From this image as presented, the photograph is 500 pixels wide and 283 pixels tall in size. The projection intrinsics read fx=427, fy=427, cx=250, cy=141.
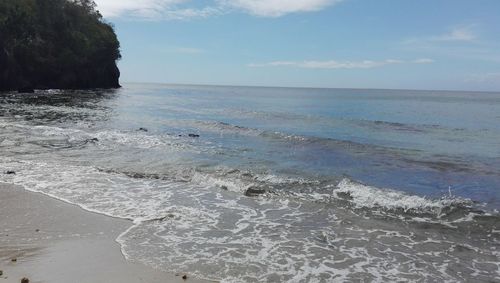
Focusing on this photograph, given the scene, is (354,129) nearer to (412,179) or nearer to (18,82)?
(412,179)

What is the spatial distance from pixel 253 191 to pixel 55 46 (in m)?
83.8

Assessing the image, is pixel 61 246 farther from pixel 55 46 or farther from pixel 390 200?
pixel 55 46

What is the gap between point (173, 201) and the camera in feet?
37.1

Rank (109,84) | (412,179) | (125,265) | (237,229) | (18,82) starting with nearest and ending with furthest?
(125,265), (237,229), (412,179), (18,82), (109,84)

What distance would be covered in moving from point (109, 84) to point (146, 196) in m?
114

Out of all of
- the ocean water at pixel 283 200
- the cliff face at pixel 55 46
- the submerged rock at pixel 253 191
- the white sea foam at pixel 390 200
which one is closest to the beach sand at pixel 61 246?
the ocean water at pixel 283 200

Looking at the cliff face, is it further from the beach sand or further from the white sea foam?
the white sea foam

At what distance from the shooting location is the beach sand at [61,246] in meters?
6.40

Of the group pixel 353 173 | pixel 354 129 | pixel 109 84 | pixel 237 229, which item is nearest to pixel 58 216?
pixel 237 229

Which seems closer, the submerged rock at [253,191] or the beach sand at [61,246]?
the beach sand at [61,246]

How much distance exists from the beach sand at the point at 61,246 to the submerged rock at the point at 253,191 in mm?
4083

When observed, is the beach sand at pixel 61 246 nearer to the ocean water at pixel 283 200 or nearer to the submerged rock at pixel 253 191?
the ocean water at pixel 283 200

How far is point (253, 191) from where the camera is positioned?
1263 centimetres

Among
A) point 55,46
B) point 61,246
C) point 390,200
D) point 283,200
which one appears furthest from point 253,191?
point 55,46
